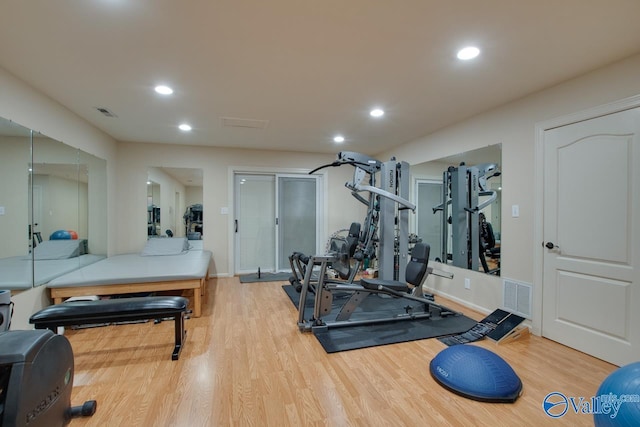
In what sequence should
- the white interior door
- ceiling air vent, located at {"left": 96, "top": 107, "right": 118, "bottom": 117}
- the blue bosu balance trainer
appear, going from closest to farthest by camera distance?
the blue bosu balance trainer
the white interior door
ceiling air vent, located at {"left": 96, "top": 107, "right": 118, "bottom": 117}

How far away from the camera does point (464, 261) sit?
3.64 meters

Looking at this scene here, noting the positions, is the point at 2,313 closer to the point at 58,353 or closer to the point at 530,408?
the point at 58,353

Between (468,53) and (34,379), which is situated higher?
(468,53)

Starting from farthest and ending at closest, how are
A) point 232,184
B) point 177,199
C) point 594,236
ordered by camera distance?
point 232,184
point 177,199
point 594,236

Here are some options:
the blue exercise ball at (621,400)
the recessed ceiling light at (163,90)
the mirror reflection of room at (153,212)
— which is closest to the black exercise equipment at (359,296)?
the blue exercise ball at (621,400)

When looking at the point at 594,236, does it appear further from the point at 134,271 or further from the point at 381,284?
the point at 134,271

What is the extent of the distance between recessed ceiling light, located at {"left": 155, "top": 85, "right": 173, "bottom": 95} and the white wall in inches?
131

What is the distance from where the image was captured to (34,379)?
1104 millimetres

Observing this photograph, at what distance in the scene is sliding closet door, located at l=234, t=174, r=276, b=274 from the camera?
527cm

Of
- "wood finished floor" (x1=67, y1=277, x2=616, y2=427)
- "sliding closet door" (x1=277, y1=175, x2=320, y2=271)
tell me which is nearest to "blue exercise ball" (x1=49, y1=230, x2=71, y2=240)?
"wood finished floor" (x1=67, y1=277, x2=616, y2=427)

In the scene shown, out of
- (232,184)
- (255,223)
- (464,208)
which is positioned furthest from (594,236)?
(232,184)

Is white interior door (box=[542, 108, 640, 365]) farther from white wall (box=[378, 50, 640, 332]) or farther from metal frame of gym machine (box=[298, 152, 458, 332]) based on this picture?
metal frame of gym machine (box=[298, 152, 458, 332])

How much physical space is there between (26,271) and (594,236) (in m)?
4.91

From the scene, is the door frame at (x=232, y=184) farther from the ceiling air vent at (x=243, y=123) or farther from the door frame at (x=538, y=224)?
the door frame at (x=538, y=224)
